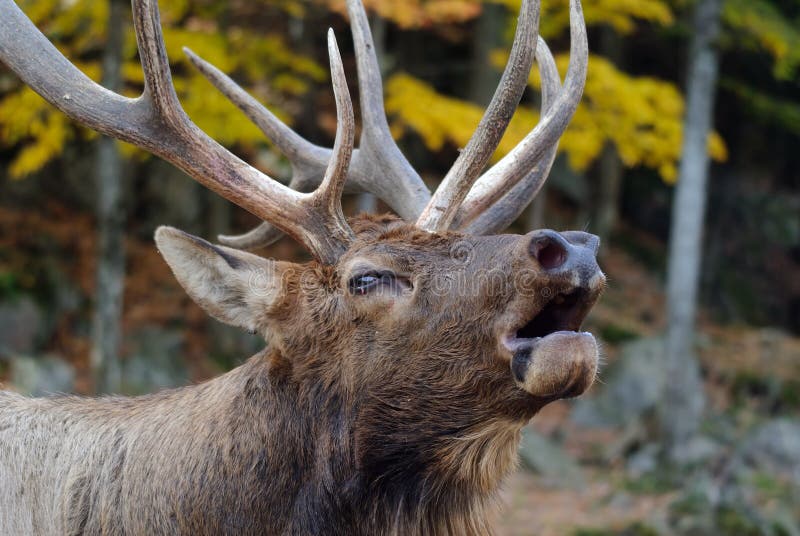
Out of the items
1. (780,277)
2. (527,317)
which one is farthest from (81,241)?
(780,277)

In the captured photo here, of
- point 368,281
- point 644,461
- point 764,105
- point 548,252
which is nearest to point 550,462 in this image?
point 644,461

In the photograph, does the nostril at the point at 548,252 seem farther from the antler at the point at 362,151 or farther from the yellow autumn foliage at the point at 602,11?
the yellow autumn foliage at the point at 602,11

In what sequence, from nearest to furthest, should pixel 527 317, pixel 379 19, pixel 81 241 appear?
pixel 527 317 → pixel 379 19 → pixel 81 241

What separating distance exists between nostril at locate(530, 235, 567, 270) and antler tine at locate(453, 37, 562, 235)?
0.86 metres

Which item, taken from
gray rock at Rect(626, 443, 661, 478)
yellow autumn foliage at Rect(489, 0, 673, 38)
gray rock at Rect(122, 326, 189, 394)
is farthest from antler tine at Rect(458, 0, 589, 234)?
gray rock at Rect(122, 326, 189, 394)

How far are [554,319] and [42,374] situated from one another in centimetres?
938

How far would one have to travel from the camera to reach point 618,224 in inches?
798

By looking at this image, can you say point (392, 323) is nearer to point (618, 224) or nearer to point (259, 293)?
point (259, 293)

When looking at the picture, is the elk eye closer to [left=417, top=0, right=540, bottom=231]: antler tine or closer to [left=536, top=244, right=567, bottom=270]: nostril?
[left=417, top=0, right=540, bottom=231]: antler tine

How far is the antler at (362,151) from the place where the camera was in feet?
13.4

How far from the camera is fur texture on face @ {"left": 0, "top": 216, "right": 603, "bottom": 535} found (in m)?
3.01

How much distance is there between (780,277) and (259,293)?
17907 millimetres

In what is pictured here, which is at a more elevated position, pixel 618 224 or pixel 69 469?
pixel 618 224

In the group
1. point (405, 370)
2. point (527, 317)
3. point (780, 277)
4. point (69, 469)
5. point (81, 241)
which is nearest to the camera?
point (527, 317)
